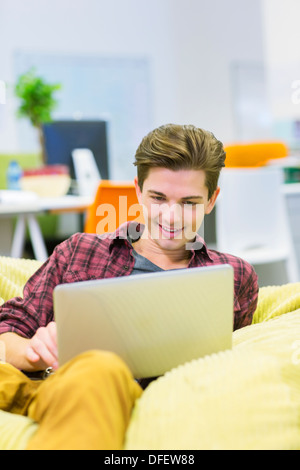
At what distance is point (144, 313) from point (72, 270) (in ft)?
1.32

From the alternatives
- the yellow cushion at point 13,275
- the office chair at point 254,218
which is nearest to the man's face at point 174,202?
the yellow cushion at point 13,275

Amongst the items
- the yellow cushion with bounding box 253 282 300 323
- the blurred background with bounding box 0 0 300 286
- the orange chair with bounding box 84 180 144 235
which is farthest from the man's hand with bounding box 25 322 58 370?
the blurred background with bounding box 0 0 300 286

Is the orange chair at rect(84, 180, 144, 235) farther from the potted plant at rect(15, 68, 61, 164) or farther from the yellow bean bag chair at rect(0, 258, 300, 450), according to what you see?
the yellow bean bag chair at rect(0, 258, 300, 450)

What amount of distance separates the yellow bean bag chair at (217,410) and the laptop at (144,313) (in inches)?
2.0

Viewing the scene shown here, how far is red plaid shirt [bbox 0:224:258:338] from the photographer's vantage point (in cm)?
120

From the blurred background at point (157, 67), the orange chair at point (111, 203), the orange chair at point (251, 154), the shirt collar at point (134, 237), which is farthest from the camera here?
the blurred background at point (157, 67)

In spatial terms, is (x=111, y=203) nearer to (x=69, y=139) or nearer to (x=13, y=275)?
(x=13, y=275)

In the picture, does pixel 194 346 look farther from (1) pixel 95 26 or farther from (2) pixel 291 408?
(1) pixel 95 26

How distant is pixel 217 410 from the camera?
0.88 m

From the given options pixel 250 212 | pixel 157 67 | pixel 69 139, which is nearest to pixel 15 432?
pixel 250 212

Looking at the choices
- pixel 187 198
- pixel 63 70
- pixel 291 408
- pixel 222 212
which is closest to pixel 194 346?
pixel 291 408

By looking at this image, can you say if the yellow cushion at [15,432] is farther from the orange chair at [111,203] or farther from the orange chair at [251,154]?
the orange chair at [251,154]

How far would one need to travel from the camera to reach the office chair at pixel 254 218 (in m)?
2.66

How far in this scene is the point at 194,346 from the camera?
0.94 meters
